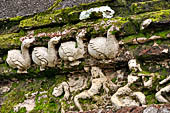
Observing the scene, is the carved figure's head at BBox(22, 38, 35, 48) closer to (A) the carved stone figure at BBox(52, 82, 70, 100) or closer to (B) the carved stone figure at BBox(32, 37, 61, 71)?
(B) the carved stone figure at BBox(32, 37, 61, 71)

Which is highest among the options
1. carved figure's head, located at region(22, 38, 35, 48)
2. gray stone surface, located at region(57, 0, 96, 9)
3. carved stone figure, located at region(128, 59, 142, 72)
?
gray stone surface, located at region(57, 0, 96, 9)

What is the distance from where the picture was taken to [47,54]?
11.0 feet

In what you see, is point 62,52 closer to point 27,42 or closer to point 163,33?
point 27,42

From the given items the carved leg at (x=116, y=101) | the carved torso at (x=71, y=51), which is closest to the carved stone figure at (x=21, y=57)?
the carved torso at (x=71, y=51)

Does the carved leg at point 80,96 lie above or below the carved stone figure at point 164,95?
below

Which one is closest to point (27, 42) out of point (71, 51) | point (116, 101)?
point (71, 51)

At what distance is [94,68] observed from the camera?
3256 millimetres

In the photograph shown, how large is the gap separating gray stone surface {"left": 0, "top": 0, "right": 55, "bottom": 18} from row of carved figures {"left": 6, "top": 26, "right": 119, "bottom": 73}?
95cm

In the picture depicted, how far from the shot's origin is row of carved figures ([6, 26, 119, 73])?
3072 mm

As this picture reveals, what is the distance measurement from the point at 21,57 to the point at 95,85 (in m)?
1.24

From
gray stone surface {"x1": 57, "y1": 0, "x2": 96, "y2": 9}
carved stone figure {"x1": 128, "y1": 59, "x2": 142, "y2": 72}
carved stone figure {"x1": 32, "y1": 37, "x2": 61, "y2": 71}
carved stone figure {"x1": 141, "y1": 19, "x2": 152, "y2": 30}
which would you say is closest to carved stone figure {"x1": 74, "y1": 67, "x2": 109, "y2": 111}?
carved stone figure {"x1": 128, "y1": 59, "x2": 142, "y2": 72}

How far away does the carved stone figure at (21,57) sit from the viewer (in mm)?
3459

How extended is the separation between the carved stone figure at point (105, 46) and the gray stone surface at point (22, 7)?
1515 mm

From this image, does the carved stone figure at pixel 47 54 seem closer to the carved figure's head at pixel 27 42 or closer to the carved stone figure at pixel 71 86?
the carved figure's head at pixel 27 42
